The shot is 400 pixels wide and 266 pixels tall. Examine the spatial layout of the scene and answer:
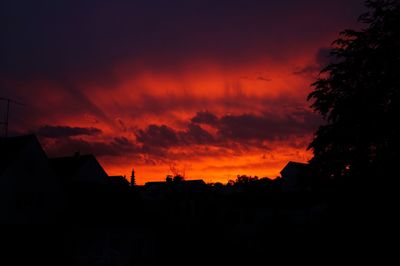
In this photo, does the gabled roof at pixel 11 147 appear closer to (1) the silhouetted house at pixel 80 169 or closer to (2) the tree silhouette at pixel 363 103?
(1) the silhouetted house at pixel 80 169

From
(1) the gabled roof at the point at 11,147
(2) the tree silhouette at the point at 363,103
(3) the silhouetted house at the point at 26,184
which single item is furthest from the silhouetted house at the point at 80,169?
(2) the tree silhouette at the point at 363,103

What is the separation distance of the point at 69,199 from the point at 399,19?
99.7 ft

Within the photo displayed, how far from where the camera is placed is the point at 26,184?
35.5 meters

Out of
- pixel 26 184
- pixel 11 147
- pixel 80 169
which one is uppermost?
pixel 11 147

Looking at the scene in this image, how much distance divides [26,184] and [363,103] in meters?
26.8

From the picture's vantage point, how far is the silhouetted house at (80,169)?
4850 centimetres

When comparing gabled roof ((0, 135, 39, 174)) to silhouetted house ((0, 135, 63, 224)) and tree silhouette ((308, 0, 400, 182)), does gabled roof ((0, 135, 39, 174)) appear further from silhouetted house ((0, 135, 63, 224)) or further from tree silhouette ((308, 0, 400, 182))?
tree silhouette ((308, 0, 400, 182))

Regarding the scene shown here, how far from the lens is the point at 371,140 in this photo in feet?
93.1

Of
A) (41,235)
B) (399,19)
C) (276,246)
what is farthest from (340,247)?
(41,235)

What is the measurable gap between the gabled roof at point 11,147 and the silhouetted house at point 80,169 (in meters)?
10.2

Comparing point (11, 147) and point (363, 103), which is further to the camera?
point (11, 147)

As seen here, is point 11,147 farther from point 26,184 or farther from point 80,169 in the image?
point 80,169

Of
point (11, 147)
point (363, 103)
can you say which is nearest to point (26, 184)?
point (11, 147)

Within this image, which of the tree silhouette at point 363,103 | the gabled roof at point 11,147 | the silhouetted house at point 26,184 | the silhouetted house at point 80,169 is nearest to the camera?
the tree silhouette at point 363,103
